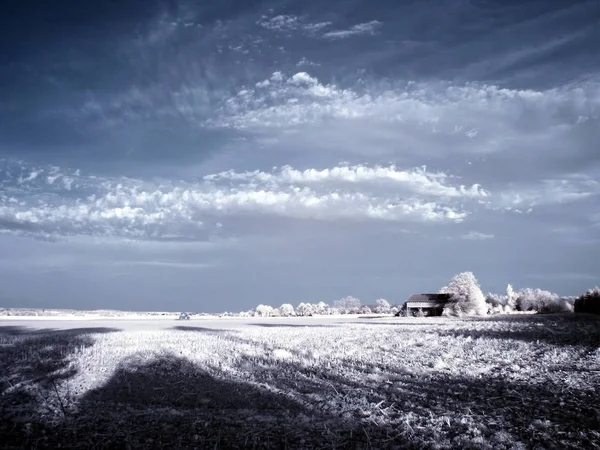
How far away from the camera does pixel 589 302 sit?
146 feet

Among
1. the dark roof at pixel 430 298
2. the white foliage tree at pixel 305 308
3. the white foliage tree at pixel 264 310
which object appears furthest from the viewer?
the white foliage tree at pixel 305 308

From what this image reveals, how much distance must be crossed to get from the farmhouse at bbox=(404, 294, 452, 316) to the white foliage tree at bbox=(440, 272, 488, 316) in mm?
1823

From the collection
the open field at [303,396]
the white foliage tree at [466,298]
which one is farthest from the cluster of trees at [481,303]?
Answer: the open field at [303,396]

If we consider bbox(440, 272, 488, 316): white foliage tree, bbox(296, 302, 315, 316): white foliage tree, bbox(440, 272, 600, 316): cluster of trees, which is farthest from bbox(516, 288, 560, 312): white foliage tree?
bbox(296, 302, 315, 316): white foliage tree

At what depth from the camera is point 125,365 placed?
49.2ft

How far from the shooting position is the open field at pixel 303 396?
305 inches

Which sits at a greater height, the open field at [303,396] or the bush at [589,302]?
the bush at [589,302]

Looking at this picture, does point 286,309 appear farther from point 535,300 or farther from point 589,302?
point 589,302

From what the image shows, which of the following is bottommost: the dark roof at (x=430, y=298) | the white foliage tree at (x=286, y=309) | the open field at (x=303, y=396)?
the open field at (x=303, y=396)

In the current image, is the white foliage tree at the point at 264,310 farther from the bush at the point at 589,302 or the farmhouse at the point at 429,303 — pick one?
the bush at the point at 589,302

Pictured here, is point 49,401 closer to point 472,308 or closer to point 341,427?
point 341,427

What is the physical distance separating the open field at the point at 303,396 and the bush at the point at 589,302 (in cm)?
2789

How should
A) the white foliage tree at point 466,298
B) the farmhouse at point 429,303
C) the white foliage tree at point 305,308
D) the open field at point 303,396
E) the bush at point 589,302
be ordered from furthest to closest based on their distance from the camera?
the white foliage tree at point 305,308
the farmhouse at point 429,303
the white foliage tree at point 466,298
the bush at point 589,302
the open field at point 303,396

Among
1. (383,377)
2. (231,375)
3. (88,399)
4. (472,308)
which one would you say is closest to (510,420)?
(383,377)
